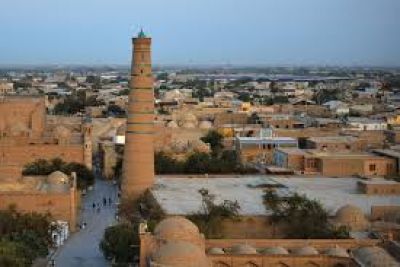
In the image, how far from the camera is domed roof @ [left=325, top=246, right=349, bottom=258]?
18.5 m

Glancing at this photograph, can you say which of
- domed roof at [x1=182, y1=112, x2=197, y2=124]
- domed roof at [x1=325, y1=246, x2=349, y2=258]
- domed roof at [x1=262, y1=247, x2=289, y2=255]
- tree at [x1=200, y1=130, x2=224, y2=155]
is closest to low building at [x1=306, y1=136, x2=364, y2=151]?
tree at [x1=200, y1=130, x2=224, y2=155]

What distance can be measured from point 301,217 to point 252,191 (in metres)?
4.83

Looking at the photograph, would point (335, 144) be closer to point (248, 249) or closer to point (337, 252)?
point (337, 252)

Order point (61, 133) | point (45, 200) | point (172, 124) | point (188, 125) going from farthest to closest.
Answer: point (188, 125) < point (172, 124) < point (61, 133) < point (45, 200)

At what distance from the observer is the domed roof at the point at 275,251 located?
18656 millimetres

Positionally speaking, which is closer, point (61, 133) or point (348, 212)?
point (348, 212)

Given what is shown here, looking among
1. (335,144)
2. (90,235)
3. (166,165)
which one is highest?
(335,144)

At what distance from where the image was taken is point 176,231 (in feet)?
58.3

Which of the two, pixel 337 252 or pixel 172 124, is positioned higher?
pixel 337 252

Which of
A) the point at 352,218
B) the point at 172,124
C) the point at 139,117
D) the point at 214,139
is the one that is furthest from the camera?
the point at 172,124

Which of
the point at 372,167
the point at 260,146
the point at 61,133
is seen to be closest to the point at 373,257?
the point at 372,167

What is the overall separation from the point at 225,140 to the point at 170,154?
6569 millimetres

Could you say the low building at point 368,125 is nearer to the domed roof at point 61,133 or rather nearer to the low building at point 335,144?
the low building at point 335,144

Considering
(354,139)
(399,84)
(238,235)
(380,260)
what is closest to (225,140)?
(354,139)
